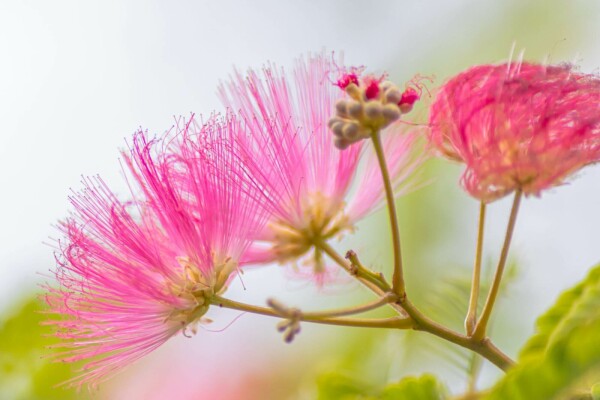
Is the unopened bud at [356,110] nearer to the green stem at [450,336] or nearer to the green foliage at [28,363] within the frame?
the green stem at [450,336]

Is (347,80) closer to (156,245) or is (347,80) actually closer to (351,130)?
(351,130)

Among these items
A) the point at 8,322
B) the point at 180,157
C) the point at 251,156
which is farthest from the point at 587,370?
the point at 8,322

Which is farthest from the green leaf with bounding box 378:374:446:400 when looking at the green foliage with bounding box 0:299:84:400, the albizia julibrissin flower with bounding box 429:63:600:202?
the green foliage with bounding box 0:299:84:400

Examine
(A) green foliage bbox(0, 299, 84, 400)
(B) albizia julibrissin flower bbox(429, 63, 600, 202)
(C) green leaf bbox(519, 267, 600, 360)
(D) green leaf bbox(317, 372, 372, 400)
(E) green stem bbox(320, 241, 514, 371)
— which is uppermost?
(B) albizia julibrissin flower bbox(429, 63, 600, 202)

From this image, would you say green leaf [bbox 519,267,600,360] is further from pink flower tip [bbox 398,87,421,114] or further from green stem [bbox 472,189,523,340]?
pink flower tip [bbox 398,87,421,114]

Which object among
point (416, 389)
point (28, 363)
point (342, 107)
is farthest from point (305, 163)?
point (28, 363)

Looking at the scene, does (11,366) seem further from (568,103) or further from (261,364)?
(568,103)

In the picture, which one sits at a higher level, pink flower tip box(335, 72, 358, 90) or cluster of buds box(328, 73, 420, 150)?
pink flower tip box(335, 72, 358, 90)

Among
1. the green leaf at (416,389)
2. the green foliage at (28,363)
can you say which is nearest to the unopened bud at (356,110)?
the green leaf at (416,389)
